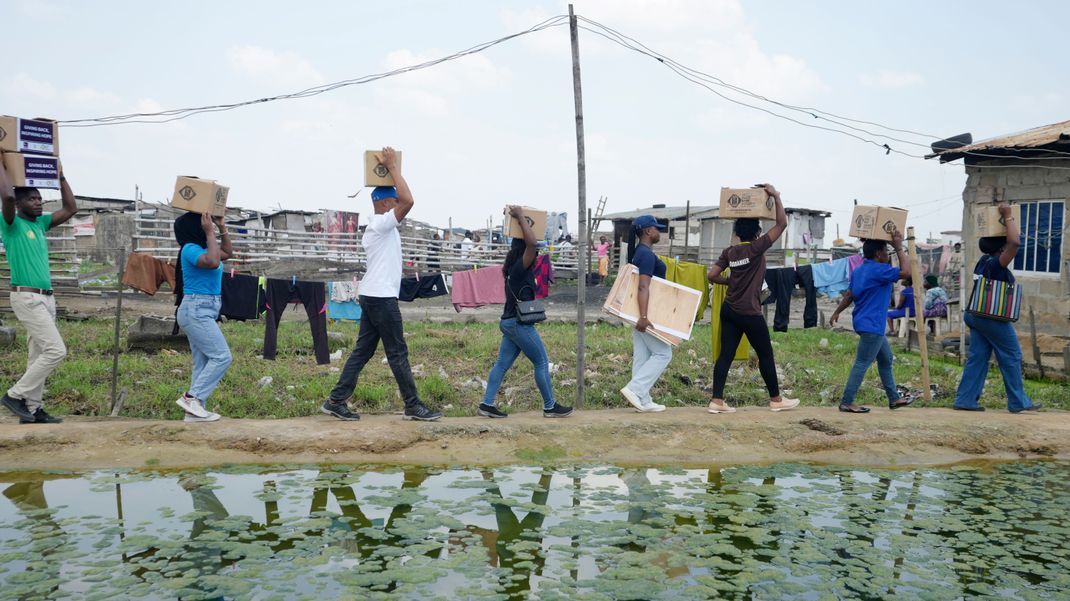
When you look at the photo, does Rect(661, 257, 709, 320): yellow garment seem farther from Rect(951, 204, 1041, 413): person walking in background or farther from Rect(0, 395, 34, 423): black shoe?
Rect(0, 395, 34, 423): black shoe

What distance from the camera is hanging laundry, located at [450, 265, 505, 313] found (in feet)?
32.4

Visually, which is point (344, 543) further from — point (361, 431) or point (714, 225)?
point (714, 225)

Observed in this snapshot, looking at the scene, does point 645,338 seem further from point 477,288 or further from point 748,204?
point 477,288

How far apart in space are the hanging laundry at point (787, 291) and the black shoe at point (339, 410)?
4756 mm

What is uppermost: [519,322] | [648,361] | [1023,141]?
[1023,141]

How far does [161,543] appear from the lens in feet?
13.8

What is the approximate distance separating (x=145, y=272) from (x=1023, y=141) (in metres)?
11.0

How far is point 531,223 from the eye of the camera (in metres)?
6.80

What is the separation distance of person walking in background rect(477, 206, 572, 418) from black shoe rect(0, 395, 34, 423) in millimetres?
3470

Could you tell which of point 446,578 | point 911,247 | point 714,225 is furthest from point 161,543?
point 714,225

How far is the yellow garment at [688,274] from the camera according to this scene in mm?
8031

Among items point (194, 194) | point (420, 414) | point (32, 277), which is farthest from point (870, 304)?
point (32, 277)

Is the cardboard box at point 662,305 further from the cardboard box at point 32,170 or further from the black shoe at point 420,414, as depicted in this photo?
the cardboard box at point 32,170

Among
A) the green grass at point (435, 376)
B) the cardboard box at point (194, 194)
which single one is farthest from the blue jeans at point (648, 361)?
the cardboard box at point (194, 194)
